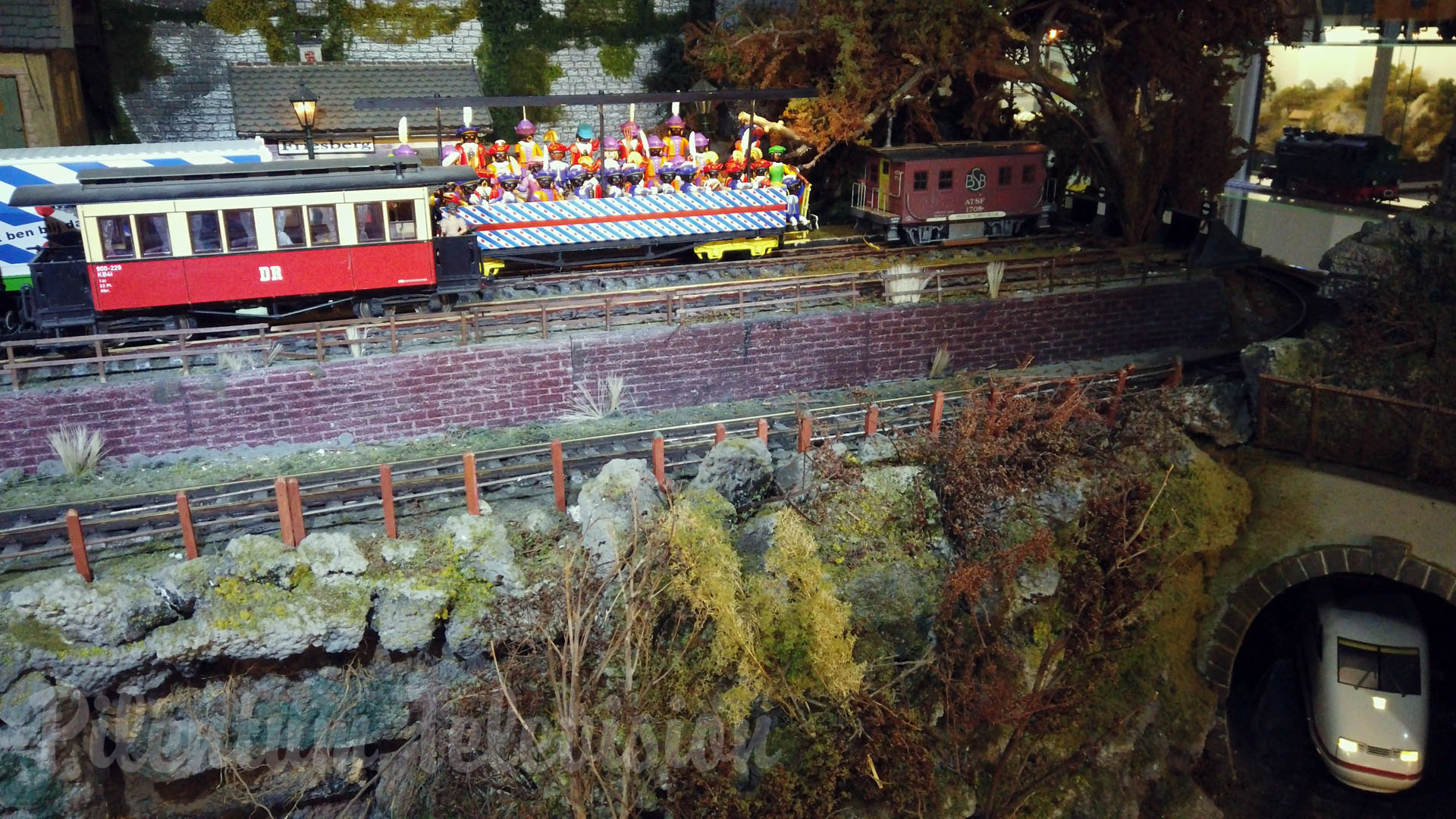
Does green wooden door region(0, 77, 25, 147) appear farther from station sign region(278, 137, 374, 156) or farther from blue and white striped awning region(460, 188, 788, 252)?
blue and white striped awning region(460, 188, 788, 252)

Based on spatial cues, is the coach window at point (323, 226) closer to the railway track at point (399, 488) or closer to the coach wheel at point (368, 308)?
the coach wheel at point (368, 308)

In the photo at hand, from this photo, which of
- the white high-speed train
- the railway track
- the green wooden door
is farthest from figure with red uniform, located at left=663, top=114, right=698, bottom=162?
the white high-speed train

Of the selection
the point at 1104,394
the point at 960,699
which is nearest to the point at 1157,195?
the point at 1104,394

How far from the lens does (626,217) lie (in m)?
21.2

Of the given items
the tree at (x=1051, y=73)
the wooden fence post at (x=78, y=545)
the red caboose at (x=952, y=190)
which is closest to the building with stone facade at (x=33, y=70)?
the tree at (x=1051, y=73)

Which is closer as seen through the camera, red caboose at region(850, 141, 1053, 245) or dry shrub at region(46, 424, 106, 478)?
dry shrub at region(46, 424, 106, 478)

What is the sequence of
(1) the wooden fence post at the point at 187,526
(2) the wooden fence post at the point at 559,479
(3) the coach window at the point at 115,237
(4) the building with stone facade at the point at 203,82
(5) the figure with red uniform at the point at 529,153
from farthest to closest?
1. (4) the building with stone facade at the point at 203,82
2. (5) the figure with red uniform at the point at 529,153
3. (3) the coach window at the point at 115,237
4. (2) the wooden fence post at the point at 559,479
5. (1) the wooden fence post at the point at 187,526

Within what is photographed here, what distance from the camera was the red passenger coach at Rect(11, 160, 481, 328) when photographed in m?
16.3

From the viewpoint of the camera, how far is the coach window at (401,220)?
17719mm

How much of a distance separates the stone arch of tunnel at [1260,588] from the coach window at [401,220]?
14144mm

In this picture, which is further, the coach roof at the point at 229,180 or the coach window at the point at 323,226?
the coach window at the point at 323,226

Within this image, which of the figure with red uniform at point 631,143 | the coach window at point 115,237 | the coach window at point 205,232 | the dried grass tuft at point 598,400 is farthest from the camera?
the figure with red uniform at point 631,143

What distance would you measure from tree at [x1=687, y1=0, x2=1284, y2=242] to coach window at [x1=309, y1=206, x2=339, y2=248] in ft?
32.4

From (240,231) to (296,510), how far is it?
6.05 meters
